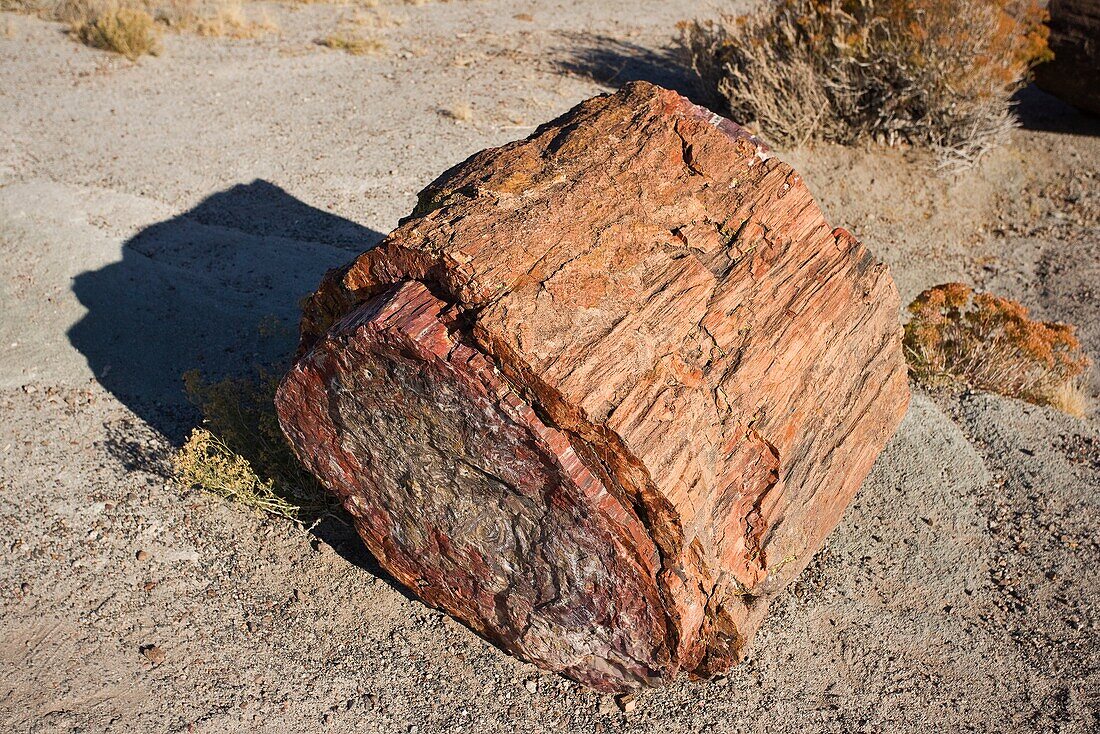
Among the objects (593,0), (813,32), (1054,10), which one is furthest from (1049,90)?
(593,0)

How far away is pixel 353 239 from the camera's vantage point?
684cm

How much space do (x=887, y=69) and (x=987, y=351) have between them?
12.4ft

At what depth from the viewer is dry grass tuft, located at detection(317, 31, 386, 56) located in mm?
10031

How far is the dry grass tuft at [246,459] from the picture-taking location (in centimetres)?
436

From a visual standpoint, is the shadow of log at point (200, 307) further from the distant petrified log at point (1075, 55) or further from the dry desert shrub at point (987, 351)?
the distant petrified log at point (1075, 55)

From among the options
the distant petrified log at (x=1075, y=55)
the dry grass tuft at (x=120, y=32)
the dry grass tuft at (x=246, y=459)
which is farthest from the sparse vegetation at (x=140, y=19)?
the distant petrified log at (x=1075, y=55)

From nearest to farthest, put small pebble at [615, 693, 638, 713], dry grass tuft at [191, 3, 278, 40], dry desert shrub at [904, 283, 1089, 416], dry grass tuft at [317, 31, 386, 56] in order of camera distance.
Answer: small pebble at [615, 693, 638, 713] < dry desert shrub at [904, 283, 1089, 416] < dry grass tuft at [317, 31, 386, 56] < dry grass tuft at [191, 3, 278, 40]

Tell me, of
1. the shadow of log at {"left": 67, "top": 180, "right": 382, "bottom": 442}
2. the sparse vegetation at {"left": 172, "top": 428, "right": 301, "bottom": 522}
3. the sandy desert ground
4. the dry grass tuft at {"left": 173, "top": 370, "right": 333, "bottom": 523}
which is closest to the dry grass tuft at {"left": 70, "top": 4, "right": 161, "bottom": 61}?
the sandy desert ground

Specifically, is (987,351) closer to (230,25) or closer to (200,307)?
(200,307)

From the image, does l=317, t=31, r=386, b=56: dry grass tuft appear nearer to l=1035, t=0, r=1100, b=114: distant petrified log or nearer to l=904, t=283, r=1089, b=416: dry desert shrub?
l=904, t=283, r=1089, b=416: dry desert shrub

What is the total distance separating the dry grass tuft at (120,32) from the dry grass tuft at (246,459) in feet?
21.7

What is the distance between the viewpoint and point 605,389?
9.73 feet

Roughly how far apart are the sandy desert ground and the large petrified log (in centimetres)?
50

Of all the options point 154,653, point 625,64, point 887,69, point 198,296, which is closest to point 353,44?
point 625,64
